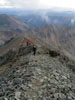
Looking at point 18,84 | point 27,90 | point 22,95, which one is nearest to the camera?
point 22,95

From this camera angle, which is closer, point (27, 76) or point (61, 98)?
point (61, 98)

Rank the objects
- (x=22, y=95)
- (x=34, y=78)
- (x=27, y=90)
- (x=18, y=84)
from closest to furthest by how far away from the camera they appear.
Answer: (x=22, y=95) → (x=27, y=90) → (x=18, y=84) → (x=34, y=78)

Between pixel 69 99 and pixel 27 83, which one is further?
pixel 27 83

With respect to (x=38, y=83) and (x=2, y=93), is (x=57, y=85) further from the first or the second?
(x=2, y=93)

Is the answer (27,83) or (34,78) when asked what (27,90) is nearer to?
(27,83)

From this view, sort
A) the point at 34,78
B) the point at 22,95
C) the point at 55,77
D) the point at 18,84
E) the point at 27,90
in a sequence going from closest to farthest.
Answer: the point at 22,95 < the point at 27,90 < the point at 18,84 < the point at 34,78 < the point at 55,77

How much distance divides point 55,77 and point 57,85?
2248 millimetres

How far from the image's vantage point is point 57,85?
14.7m

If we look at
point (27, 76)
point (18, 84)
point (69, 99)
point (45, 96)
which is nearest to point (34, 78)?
point (27, 76)

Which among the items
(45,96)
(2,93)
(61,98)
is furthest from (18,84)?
(61,98)

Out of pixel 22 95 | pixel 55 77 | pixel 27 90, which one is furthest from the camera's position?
pixel 55 77

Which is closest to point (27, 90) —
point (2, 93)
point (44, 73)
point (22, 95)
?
point (22, 95)

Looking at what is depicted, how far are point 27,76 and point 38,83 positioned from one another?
1.66m

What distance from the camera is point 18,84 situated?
45.9 feet
